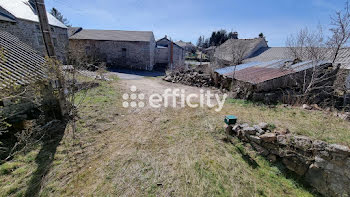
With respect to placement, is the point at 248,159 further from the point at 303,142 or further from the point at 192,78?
the point at 192,78

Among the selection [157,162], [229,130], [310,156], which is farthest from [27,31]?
[310,156]

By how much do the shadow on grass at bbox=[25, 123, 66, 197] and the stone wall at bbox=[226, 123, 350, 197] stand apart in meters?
5.42

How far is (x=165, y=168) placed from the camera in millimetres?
3619

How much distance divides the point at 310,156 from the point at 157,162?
12.7 ft

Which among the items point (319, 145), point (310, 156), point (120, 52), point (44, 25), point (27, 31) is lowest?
point (310, 156)

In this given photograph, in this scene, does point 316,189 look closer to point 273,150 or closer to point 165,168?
point 273,150

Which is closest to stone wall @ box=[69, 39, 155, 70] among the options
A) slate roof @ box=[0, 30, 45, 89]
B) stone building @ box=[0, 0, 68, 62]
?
stone building @ box=[0, 0, 68, 62]

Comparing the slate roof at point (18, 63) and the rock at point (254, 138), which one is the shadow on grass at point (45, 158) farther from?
the rock at point (254, 138)

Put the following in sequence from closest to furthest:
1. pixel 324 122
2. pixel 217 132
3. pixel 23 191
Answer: pixel 23 191 → pixel 324 122 → pixel 217 132

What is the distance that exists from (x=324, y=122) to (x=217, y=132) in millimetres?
3333

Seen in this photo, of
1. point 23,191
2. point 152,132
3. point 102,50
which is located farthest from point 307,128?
point 102,50
